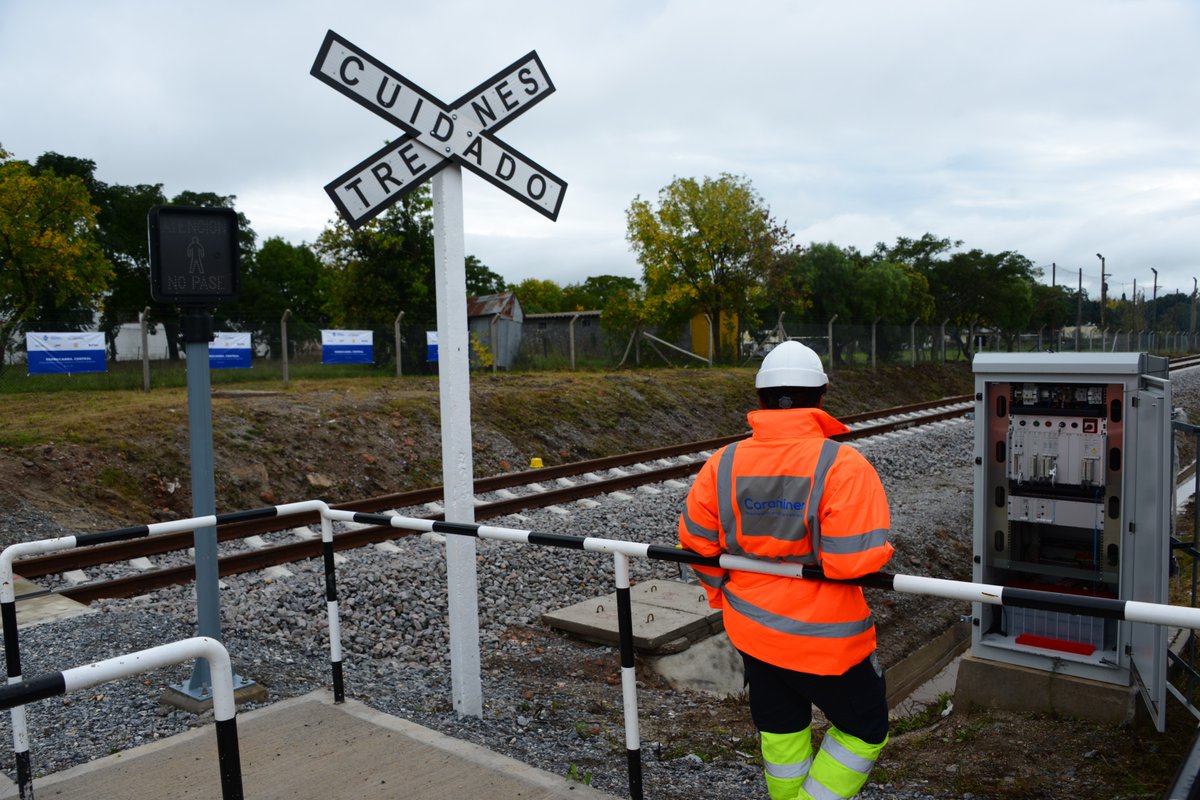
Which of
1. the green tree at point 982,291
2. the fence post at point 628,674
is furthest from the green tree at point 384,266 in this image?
the green tree at point 982,291

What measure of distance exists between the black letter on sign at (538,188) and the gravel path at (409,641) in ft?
8.83

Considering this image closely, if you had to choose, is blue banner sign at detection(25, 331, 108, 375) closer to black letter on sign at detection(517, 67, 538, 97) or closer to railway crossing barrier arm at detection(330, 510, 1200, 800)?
railway crossing barrier arm at detection(330, 510, 1200, 800)

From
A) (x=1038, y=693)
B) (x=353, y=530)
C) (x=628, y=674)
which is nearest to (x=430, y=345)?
(x=353, y=530)

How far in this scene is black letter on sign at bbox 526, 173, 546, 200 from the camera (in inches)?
191

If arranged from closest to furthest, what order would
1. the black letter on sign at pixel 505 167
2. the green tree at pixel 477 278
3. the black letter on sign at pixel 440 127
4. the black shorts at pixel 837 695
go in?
the black shorts at pixel 837 695 → the black letter on sign at pixel 440 127 → the black letter on sign at pixel 505 167 → the green tree at pixel 477 278

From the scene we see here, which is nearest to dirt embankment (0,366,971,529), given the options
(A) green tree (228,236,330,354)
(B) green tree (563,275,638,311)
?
(A) green tree (228,236,330,354)

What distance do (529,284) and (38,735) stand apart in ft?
342

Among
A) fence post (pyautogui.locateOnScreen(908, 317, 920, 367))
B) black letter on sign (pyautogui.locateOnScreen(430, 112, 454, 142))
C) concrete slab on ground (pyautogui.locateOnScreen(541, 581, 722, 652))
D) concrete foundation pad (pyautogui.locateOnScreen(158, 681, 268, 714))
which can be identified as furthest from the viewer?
fence post (pyautogui.locateOnScreen(908, 317, 920, 367))

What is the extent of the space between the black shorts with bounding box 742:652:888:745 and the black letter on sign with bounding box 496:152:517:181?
9.04ft

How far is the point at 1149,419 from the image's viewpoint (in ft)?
15.4

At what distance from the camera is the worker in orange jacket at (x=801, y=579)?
2.91 metres

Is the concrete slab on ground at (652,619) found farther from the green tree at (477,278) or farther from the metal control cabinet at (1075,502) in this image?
the green tree at (477,278)

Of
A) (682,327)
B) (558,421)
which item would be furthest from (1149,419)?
(682,327)

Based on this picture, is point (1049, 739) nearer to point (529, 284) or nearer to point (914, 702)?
point (914, 702)
